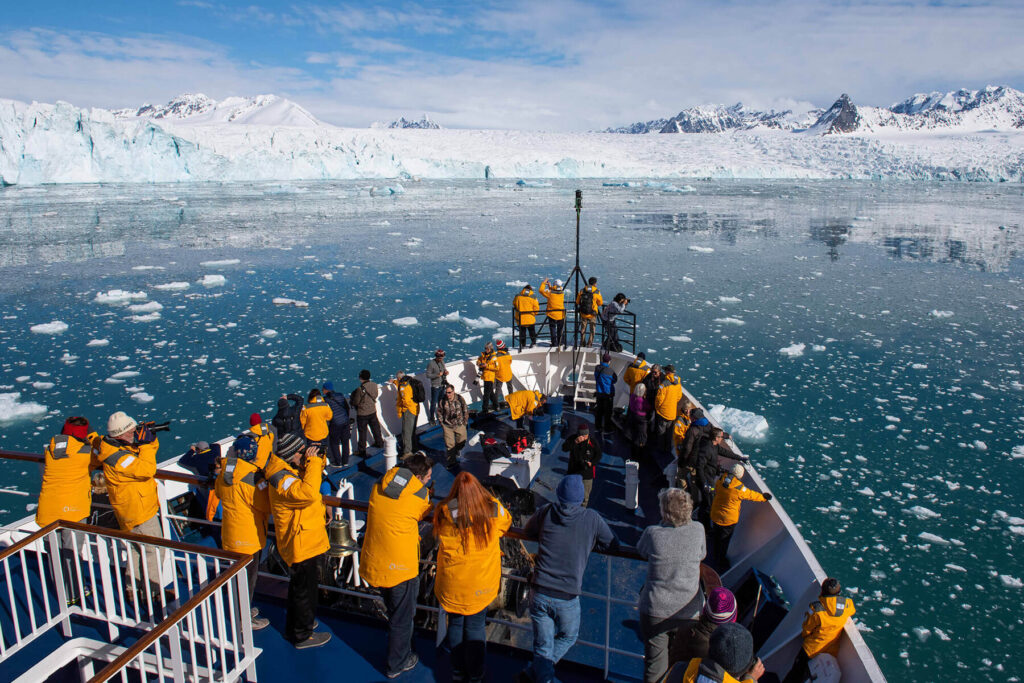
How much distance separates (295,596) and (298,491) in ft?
2.80

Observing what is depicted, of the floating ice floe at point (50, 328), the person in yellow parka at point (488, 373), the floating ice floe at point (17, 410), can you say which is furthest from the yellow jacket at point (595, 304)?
the floating ice floe at point (50, 328)

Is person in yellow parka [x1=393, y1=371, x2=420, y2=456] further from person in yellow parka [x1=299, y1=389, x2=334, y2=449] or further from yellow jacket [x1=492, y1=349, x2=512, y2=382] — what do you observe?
yellow jacket [x1=492, y1=349, x2=512, y2=382]

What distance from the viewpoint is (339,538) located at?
499 cm

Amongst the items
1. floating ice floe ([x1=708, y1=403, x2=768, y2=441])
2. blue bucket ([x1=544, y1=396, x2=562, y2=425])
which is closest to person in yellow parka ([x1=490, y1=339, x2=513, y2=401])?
blue bucket ([x1=544, y1=396, x2=562, y2=425])

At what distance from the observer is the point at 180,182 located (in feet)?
287

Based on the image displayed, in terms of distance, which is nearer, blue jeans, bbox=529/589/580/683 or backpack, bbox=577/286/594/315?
blue jeans, bbox=529/589/580/683

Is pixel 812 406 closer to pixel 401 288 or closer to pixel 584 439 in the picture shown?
pixel 584 439

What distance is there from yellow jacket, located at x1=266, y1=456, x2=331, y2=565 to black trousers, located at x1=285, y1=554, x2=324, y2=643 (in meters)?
0.11

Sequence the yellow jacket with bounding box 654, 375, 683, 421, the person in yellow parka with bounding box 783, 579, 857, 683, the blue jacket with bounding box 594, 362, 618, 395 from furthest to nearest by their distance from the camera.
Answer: the blue jacket with bounding box 594, 362, 618, 395
the yellow jacket with bounding box 654, 375, 683, 421
the person in yellow parka with bounding box 783, 579, 857, 683

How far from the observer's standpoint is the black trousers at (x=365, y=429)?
903 centimetres

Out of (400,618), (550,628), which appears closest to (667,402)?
(550,628)

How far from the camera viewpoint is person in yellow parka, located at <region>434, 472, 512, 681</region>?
10.8 feet

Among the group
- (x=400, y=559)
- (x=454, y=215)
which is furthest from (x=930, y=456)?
(x=454, y=215)

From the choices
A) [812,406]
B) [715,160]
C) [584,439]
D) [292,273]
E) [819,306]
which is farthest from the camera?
[715,160]
